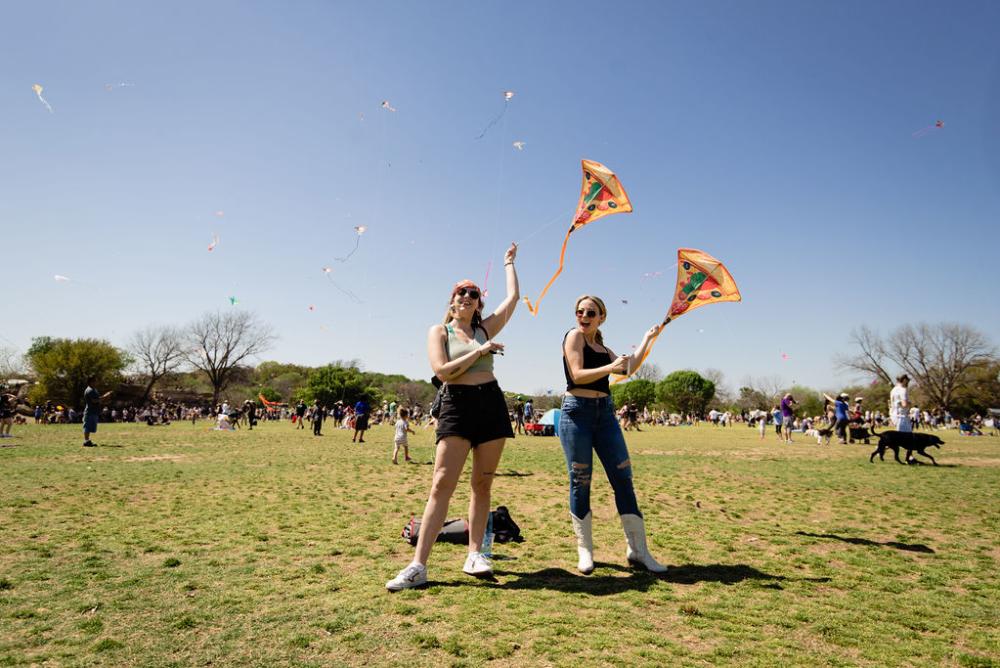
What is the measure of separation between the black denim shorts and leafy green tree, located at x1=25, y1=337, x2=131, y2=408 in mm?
62740

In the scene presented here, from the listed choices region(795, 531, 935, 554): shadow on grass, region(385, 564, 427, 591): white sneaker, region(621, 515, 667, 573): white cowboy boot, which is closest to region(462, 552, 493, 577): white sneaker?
region(385, 564, 427, 591): white sneaker

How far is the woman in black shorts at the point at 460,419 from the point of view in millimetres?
4070

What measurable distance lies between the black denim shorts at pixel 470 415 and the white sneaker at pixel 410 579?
3.11 feet

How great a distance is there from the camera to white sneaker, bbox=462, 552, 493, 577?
14.1 feet

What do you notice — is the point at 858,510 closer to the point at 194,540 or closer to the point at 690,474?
the point at 690,474

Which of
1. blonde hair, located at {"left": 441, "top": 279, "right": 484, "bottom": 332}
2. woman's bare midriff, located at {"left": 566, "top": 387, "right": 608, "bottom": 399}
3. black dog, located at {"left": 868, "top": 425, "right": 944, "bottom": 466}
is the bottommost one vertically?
black dog, located at {"left": 868, "top": 425, "right": 944, "bottom": 466}

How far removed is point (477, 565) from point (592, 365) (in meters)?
1.85

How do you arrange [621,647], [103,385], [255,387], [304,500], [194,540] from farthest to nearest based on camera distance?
[255,387], [103,385], [304,500], [194,540], [621,647]

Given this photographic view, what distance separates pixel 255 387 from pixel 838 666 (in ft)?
338

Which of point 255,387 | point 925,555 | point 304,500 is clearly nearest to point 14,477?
point 304,500

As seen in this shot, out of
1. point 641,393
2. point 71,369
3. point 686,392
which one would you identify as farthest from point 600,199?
point 641,393

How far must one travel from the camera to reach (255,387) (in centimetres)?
9588

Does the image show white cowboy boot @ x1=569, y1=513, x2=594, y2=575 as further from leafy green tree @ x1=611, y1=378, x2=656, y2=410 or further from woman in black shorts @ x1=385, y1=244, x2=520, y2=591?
leafy green tree @ x1=611, y1=378, x2=656, y2=410

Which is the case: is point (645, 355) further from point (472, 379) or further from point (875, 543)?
point (875, 543)
